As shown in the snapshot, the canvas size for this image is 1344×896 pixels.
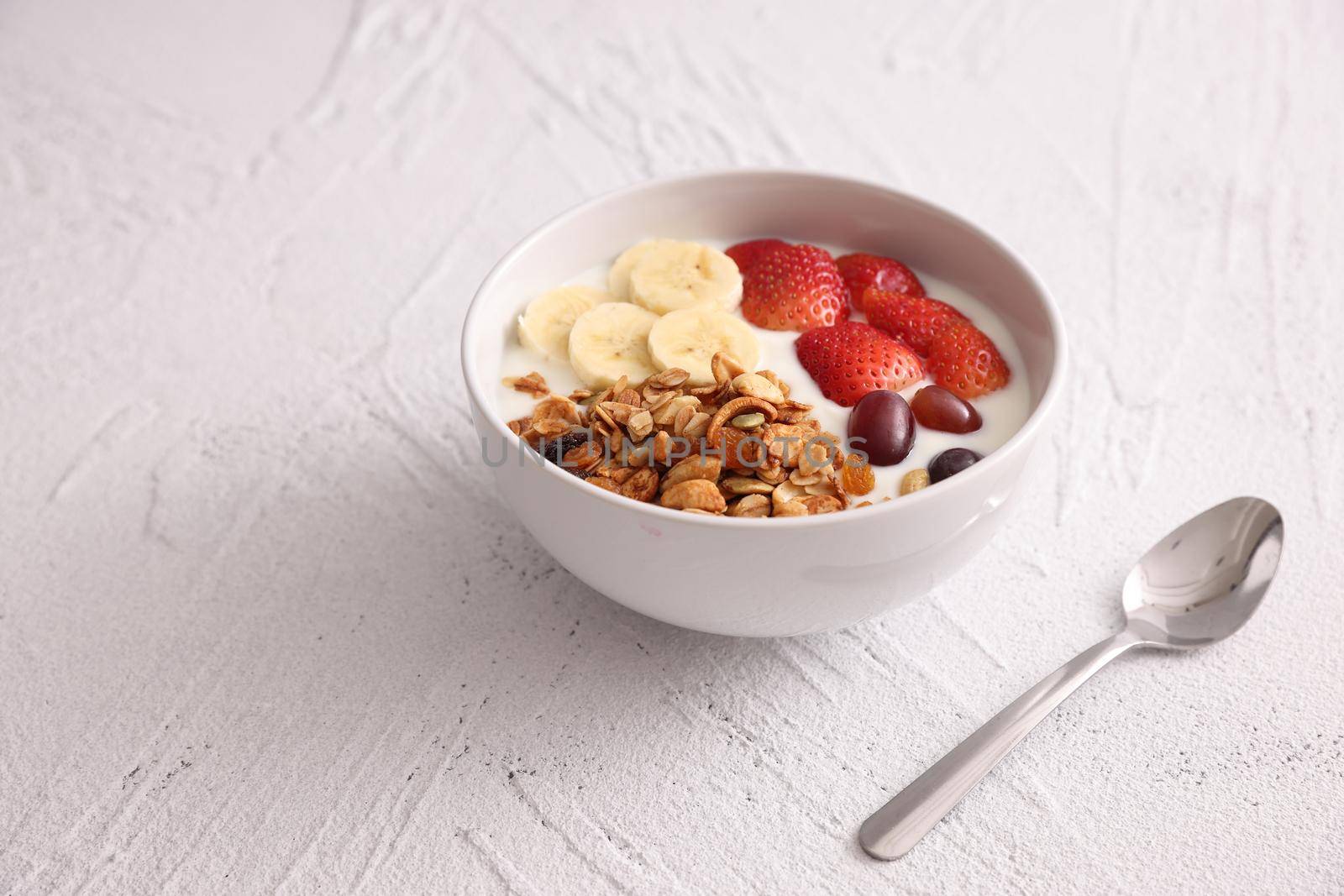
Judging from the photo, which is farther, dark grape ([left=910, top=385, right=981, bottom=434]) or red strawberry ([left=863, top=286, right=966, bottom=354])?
red strawberry ([left=863, top=286, right=966, bottom=354])

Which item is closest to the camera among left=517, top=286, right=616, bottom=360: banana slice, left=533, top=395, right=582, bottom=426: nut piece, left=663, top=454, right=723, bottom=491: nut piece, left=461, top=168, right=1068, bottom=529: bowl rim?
left=461, top=168, right=1068, bottom=529: bowl rim

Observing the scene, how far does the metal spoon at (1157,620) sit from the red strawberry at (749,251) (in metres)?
0.53

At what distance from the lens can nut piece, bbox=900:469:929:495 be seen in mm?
1063

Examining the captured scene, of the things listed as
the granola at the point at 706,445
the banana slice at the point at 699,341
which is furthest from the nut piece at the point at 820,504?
the banana slice at the point at 699,341

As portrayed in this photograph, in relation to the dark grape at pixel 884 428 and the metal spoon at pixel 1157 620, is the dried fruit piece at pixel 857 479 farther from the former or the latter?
the metal spoon at pixel 1157 620

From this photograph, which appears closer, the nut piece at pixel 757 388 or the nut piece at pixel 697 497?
the nut piece at pixel 697 497

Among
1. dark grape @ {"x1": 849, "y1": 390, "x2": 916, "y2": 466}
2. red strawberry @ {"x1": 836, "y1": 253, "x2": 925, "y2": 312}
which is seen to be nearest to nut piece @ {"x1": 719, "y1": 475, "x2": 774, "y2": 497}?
dark grape @ {"x1": 849, "y1": 390, "x2": 916, "y2": 466}

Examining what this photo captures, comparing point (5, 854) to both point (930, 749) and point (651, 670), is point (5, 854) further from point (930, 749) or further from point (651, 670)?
point (930, 749)

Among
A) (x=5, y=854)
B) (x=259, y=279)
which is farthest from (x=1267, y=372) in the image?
(x=5, y=854)

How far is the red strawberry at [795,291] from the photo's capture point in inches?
50.0

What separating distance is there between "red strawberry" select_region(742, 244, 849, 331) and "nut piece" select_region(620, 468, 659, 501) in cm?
29

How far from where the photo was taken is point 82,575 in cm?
126

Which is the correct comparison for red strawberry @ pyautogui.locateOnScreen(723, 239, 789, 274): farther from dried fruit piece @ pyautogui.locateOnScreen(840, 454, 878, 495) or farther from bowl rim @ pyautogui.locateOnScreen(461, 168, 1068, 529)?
dried fruit piece @ pyautogui.locateOnScreen(840, 454, 878, 495)

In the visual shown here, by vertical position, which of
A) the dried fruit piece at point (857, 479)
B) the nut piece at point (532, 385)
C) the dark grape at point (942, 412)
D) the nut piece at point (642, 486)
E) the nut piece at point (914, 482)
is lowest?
the dark grape at point (942, 412)
